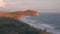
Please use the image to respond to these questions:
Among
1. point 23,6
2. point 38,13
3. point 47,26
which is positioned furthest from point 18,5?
point 47,26

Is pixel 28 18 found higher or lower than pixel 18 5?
lower

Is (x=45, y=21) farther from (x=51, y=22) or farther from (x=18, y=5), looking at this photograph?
(x=18, y=5)

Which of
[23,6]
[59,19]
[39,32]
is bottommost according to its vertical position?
[39,32]

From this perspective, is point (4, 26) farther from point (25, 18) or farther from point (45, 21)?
point (45, 21)
